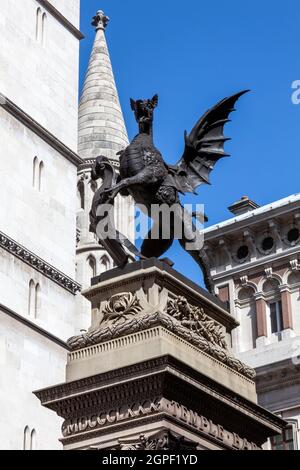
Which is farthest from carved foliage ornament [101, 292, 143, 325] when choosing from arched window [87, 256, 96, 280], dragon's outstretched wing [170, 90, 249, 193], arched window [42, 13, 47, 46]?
arched window [87, 256, 96, 280]

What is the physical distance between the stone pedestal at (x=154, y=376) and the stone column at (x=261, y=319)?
76.3 ft

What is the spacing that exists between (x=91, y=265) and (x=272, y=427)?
→ 30.9m

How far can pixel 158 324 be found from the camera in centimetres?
1467

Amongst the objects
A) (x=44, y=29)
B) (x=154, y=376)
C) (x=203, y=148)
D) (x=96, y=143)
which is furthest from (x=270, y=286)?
(x=154, y=376)

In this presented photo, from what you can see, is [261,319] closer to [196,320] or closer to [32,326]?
[32,326]

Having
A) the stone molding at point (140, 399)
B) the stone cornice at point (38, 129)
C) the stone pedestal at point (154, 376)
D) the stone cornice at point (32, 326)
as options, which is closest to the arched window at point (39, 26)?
the stone cornice at point (38, 129)

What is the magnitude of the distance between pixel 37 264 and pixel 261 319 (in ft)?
24.9

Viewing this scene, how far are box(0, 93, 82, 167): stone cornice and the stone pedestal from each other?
2142 cm

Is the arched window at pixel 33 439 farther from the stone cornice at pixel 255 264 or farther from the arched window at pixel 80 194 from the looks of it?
the arched window at pixel 80 194

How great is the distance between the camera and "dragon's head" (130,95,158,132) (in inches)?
664

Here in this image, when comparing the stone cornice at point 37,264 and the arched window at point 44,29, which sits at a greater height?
the arched window at point 44,29

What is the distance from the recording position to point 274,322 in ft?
130

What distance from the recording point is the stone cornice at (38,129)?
36500mm

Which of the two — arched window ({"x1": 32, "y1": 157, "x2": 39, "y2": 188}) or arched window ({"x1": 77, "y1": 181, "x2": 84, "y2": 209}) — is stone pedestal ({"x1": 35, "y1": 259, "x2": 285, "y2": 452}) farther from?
arched window ({"x1": 77, "y1": 181, "x2": 84, "y2": 209})
